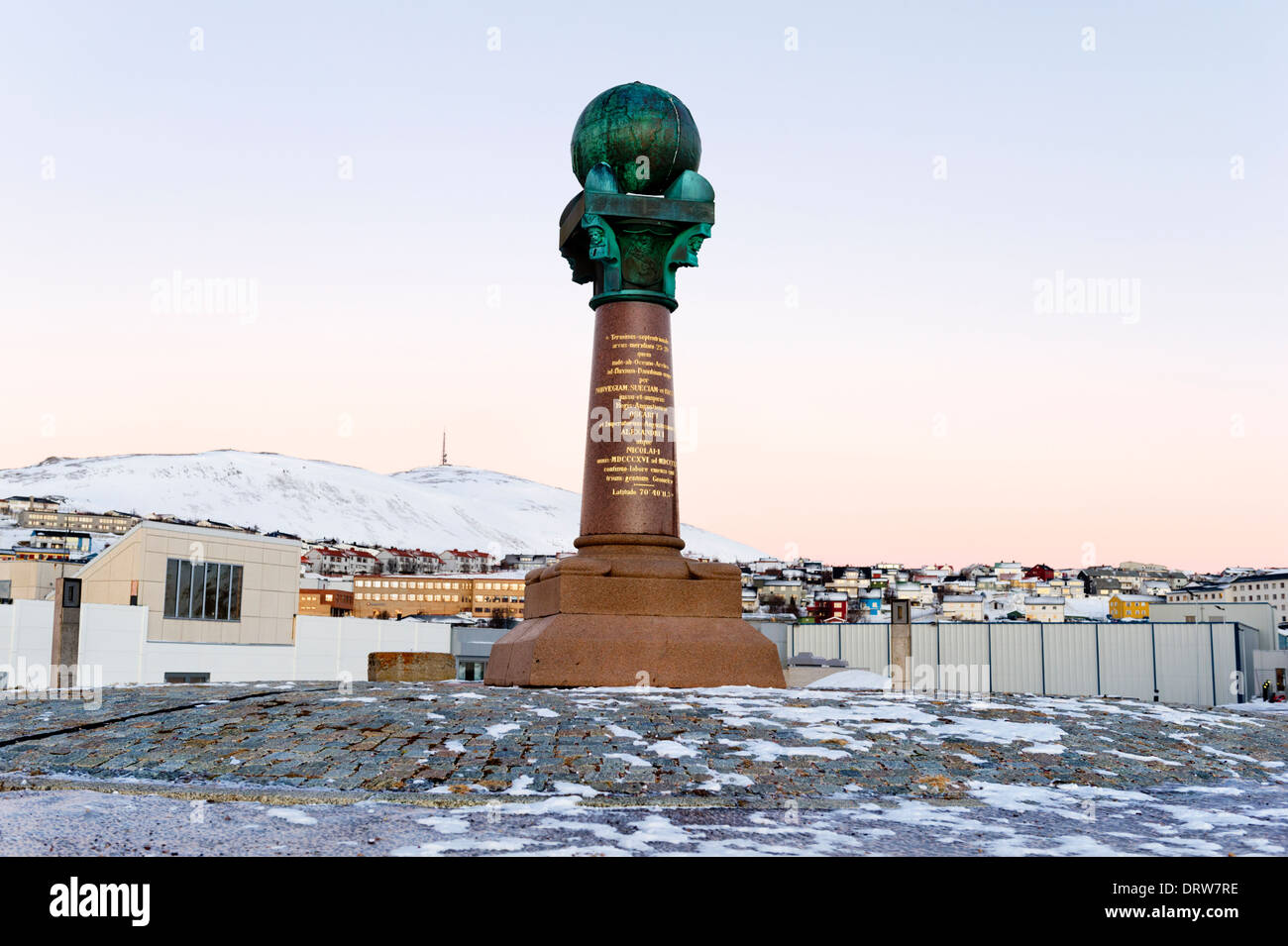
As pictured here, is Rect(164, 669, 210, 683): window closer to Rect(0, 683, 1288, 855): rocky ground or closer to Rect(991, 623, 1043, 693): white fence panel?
Rect(0, 683, 1288, 855): rocky ground

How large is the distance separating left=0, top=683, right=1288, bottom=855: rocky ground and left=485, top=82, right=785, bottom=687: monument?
2.59m

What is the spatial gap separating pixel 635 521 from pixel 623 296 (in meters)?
3.79

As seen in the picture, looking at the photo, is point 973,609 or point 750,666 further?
point 973,609

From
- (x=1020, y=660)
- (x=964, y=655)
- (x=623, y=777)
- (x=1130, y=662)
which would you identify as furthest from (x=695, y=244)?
(x=1130, y=662)

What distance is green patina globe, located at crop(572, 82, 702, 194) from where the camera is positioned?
60.7 ft

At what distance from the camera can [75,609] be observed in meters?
26.5

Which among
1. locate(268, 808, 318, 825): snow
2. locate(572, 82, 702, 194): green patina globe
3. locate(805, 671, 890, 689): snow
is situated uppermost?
locate(572, 82, 702, 194): green patina globe

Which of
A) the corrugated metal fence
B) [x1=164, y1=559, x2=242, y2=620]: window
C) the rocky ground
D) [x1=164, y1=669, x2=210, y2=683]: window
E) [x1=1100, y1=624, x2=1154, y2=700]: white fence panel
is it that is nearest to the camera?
the rocky ground

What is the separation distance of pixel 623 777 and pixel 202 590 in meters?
40.9

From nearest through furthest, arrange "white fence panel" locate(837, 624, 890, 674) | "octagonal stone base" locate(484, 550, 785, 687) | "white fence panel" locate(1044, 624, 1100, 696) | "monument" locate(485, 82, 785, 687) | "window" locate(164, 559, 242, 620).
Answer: "octagonal stone base" locate(484, 550, 785, 687), "monument" locate(485, 82, 785, 687), "window" locate(164, 559, 242, 620), "white fence panel" locate(1044, 624, 1100, 696), "white fence panel" locate(837, 624, 890, 674)

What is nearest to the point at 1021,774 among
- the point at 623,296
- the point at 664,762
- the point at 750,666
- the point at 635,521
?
the point at 664,762

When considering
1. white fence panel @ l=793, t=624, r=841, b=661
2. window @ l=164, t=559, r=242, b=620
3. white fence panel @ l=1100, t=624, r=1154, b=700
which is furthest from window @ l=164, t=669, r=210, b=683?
white fence panel @ l=1100, t=624, r=1154, b=700

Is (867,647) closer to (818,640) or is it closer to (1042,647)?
(818,640)

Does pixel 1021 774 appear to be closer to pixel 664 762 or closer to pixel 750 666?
pixel 664 762
